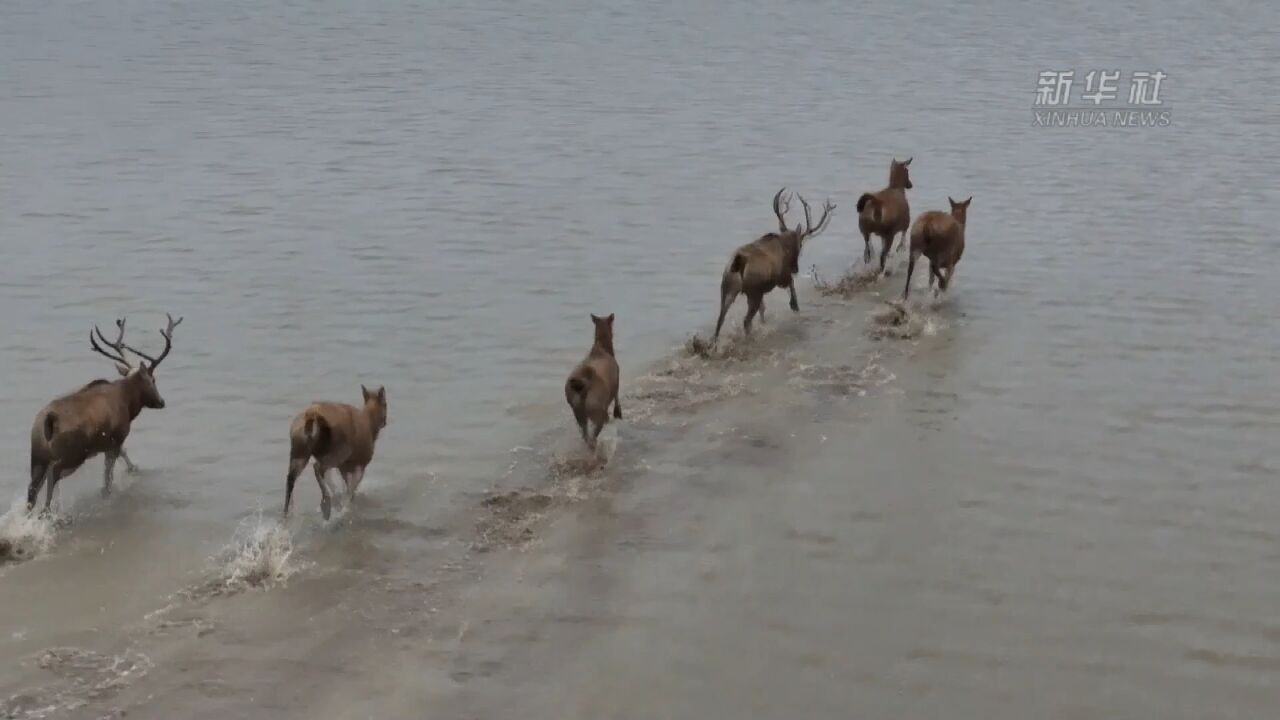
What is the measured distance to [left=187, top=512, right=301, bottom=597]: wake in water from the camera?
27.1 ft

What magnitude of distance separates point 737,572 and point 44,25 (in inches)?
1517

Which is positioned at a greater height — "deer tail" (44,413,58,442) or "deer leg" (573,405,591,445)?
"deer leg" (573,405,591,445)

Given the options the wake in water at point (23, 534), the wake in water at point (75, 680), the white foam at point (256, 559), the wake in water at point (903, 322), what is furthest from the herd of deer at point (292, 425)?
the wake in water at point (903, 322)

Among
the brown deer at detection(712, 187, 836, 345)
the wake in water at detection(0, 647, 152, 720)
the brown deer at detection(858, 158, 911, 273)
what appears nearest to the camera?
the wake in water at detection(0, 647, 152, 720)

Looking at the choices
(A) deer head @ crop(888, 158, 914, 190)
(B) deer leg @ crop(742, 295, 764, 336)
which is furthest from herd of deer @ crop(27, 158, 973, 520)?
(A) deer head @ crop(888, 158, 914, 190)

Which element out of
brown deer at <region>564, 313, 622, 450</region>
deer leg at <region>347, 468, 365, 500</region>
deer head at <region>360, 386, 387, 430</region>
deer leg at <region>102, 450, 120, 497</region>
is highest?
brown deer at <region>564, 313, 622, 450</region>

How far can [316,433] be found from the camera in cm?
877

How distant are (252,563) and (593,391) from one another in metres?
2.76

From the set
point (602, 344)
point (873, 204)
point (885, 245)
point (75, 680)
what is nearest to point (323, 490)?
point (75, 680)

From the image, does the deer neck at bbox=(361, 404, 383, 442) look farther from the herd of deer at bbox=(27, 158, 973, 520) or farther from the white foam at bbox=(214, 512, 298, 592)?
the white foam at bbox=(214, 512, 298, 592)

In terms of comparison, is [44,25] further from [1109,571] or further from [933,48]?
[1109,571]

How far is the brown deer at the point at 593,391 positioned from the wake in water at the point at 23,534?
360 centimetres

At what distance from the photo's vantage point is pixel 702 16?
1855 inches

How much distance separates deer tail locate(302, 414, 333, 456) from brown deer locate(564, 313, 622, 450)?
70.3 inches
